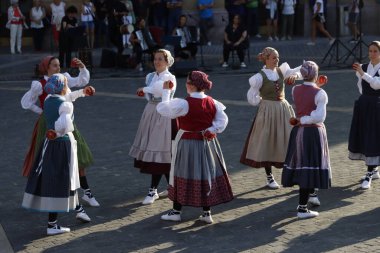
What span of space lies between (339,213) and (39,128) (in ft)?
10.4

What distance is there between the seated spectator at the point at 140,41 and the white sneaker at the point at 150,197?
36.6ft

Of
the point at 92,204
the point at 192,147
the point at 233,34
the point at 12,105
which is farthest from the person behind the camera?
the point at 233,34

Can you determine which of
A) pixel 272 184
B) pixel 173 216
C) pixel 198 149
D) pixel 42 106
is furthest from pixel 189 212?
pixel 42 106

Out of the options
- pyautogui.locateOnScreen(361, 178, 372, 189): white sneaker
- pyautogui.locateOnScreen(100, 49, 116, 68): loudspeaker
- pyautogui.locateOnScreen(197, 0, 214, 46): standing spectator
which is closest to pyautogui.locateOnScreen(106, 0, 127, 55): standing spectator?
pyautogui.locateOnScreen(100, 49, 116, 68): loudspeaker

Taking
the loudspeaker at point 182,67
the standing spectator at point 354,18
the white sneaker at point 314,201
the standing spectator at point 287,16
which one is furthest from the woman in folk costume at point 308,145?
the standing spectator at point 287,16

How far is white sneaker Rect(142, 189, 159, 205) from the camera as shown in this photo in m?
Answer: 10.3

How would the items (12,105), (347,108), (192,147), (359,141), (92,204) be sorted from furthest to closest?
(12,105) → (347,108) → (359,141) → (92,204) → (192,147)

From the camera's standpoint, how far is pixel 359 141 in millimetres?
11141

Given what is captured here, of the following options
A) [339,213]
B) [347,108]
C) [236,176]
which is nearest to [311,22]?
[347,108]

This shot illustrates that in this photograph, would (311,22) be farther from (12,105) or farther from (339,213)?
(339,213)

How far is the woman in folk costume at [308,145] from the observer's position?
31.4 feet

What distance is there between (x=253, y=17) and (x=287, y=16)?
0.97m

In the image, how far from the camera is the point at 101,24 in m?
25.6

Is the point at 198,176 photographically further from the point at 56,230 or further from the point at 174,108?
the point at 56,230
